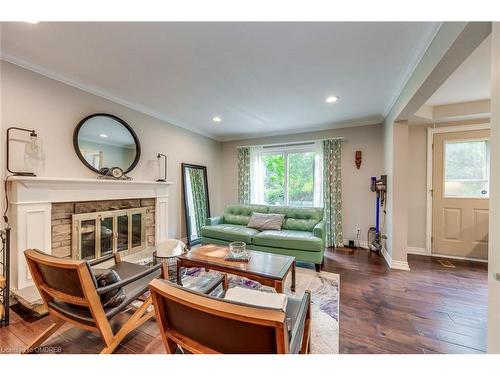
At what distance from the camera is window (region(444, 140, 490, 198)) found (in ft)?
10.6

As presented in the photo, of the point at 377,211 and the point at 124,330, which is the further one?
the point at 377,211

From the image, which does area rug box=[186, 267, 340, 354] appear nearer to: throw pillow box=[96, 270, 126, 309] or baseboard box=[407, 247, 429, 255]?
throw pillow box=[96, 270, 126, 309]

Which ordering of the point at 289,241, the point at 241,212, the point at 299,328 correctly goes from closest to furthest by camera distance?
the point at 299,328
the point at 289,241
the point at 241,212

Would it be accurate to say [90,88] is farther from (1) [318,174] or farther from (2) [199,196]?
(1) [318,174]

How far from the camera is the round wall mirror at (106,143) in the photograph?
103 inches

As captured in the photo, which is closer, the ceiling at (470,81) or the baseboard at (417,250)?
the ceiling at (470,81)

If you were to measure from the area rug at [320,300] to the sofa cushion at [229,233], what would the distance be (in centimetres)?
71

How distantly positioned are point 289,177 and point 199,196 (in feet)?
6.59

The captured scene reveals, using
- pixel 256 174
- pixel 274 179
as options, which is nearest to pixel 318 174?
pixel 274 179

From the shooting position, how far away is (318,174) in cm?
427

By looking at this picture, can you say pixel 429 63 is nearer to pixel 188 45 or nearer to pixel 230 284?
pixel 188 45

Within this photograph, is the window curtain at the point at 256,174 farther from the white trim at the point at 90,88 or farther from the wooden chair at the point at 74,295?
the wooden chair at the point at 74,295

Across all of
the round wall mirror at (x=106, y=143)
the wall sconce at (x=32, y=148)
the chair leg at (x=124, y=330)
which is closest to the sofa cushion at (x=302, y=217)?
the chair leg at (x=124, y=330)
